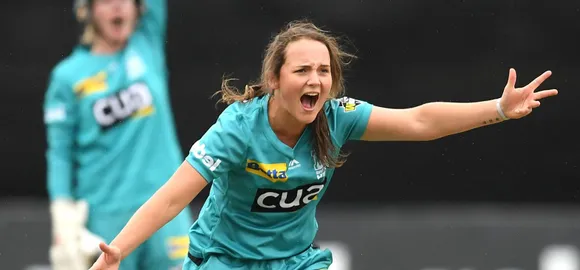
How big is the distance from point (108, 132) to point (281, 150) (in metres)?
3.40

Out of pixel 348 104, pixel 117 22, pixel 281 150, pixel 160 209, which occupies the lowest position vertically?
pixel 160 209

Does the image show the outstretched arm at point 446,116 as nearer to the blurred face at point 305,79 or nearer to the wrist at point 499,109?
the wrist at point 499,109

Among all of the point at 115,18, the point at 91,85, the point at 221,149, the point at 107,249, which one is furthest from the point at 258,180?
the point at 115,18

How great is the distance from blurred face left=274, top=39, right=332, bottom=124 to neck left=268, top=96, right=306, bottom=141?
0.07 metres

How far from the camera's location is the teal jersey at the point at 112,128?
8.77 meters

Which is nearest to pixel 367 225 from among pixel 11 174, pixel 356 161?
pixel 356 161

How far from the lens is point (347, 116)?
18.8ft

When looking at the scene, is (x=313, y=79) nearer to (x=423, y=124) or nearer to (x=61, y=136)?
(x=423, y=124)

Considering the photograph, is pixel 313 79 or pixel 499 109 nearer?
pixel 313 79

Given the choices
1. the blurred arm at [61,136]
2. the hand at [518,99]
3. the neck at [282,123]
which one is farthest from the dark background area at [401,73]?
the hand at [518,99]

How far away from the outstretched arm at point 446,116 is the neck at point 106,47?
359cm

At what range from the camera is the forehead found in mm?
5469

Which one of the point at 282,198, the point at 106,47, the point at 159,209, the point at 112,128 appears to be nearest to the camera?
the point at 159,209

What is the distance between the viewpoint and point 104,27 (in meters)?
8.93
